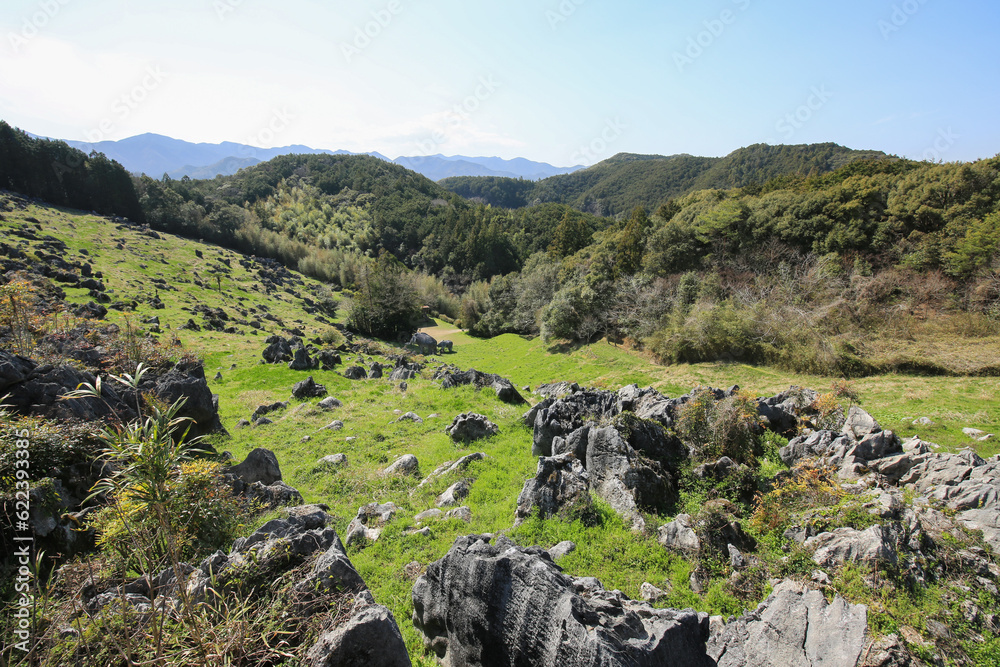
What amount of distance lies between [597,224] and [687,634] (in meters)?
97.1

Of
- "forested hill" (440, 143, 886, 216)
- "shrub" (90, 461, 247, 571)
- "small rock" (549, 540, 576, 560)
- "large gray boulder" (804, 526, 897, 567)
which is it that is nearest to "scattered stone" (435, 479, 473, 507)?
"small rock" (549, 540, 576, 560)

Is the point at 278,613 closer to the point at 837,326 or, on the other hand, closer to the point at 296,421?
the point at 296,421

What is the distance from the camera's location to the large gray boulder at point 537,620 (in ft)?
15.7

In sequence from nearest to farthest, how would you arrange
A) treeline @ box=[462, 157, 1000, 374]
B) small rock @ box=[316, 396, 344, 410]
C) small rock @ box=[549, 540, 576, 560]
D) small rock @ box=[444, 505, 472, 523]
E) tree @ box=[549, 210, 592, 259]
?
small rock @ box=[549, 540, 576, 560]
small rock @ box=[444, 505, 472, 523]
small rock @ box=[316, 396, 344, 410]
treeline @ box=[462, 157, 1000, 374]
tree @ box=[549, 210, 592, 259]

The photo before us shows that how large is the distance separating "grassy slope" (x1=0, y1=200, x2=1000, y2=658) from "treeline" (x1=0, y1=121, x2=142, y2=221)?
5501 centimetres

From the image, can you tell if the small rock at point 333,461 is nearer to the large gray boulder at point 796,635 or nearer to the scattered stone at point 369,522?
the scattered stone at point 369,522

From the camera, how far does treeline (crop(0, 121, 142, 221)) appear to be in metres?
67.4

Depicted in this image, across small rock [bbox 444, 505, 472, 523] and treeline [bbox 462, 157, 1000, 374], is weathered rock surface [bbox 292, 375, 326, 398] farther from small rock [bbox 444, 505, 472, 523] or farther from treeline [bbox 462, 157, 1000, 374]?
treeline [bbox 462, 157, 1000, 374]

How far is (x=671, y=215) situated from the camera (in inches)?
1951

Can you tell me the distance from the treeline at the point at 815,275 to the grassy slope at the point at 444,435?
2339mm

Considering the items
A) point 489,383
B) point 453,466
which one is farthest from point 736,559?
point 489,383

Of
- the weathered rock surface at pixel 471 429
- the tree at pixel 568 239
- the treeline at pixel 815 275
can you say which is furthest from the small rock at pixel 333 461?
the tree at pixel 568 239

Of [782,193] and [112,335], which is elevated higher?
[782,193]

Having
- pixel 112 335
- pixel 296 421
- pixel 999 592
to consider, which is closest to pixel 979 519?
pixel 999 592
